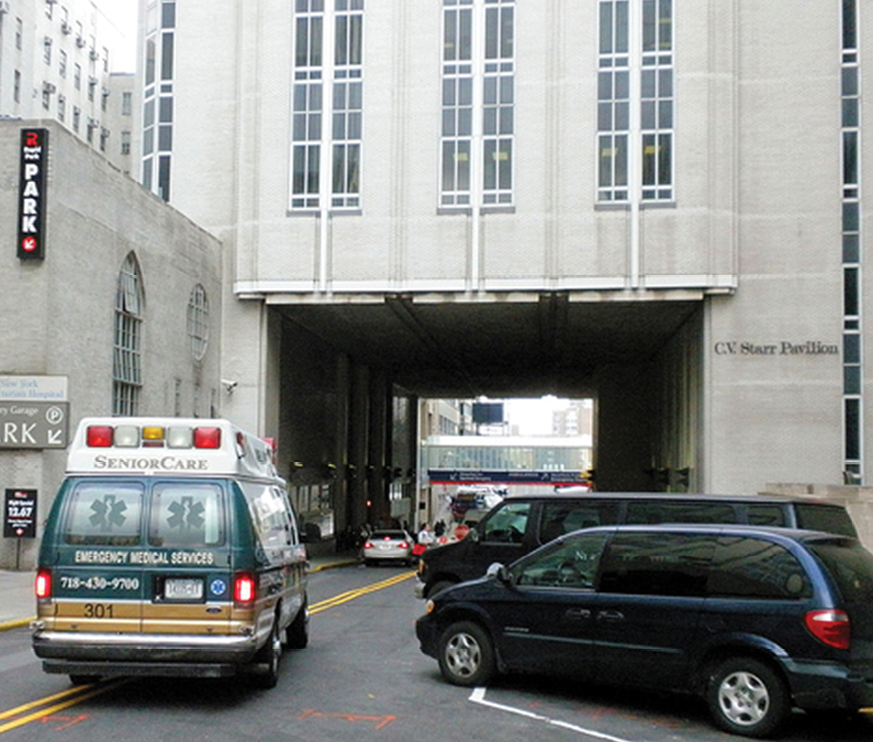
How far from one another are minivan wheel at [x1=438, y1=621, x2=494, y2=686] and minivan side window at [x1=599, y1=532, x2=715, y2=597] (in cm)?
142

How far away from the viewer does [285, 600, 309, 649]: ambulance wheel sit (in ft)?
45.1

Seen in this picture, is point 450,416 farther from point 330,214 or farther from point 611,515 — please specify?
point 611,515

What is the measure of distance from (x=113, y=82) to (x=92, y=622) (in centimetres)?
7835

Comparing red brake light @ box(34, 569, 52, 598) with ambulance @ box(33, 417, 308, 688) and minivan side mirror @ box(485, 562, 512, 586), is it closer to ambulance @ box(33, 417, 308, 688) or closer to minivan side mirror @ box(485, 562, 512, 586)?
ambulance @ box(33, 417, 308, 688)

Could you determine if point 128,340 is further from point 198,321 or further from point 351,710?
point 351,710

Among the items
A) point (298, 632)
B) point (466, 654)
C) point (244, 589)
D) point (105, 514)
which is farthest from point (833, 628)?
point (298, 632)

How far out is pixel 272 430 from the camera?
37.3 meters

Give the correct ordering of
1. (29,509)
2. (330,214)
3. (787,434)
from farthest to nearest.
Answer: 1. (330,214)
2. (787,434)
3. (29,509)

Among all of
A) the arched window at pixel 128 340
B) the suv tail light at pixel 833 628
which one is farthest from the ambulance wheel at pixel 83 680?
the arched window at pixel 128 340

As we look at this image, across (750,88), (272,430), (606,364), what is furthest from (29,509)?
(606,364)

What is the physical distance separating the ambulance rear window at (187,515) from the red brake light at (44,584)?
900 mm

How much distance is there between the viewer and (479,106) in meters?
36.2

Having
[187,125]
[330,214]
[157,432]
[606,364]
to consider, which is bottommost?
[157,432]

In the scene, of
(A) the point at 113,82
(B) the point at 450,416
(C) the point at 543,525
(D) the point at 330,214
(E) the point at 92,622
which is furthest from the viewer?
(B) the point at 450,416
